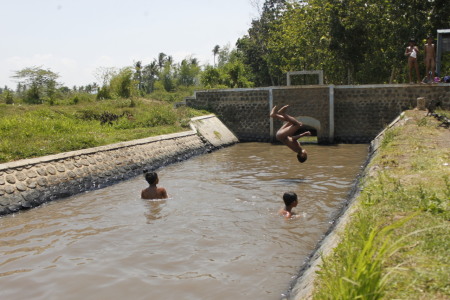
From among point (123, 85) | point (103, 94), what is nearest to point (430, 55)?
point (123, 85)

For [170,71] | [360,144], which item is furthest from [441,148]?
[170,71]

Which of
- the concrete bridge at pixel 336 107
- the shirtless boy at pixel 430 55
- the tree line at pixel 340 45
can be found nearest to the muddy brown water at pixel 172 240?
the shirtless boy at pixel 430 55

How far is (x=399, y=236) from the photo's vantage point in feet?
13.6

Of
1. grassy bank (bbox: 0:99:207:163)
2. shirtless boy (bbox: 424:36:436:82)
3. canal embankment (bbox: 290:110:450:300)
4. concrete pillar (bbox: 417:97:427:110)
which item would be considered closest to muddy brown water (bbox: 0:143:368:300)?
canal embankment (bbox: 290:110:450:300)

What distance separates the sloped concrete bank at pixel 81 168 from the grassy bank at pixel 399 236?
7.30 metres

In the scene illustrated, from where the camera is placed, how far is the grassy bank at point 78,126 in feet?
38.4

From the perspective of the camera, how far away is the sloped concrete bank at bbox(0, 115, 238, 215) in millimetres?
9453

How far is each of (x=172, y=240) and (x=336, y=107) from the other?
53.5ft

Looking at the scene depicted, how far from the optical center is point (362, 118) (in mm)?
20969

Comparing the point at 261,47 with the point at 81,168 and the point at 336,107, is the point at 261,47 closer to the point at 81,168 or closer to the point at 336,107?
the point at 336,107

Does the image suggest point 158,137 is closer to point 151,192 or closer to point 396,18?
point 151,192

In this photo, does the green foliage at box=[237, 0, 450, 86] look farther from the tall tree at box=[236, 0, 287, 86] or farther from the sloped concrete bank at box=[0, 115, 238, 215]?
the sloped concrete bank at box=[0, 115, 238, 215]

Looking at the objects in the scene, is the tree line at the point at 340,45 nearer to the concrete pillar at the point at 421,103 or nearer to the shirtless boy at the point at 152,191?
the concrete pillar at the point at 421,103

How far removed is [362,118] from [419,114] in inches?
175
